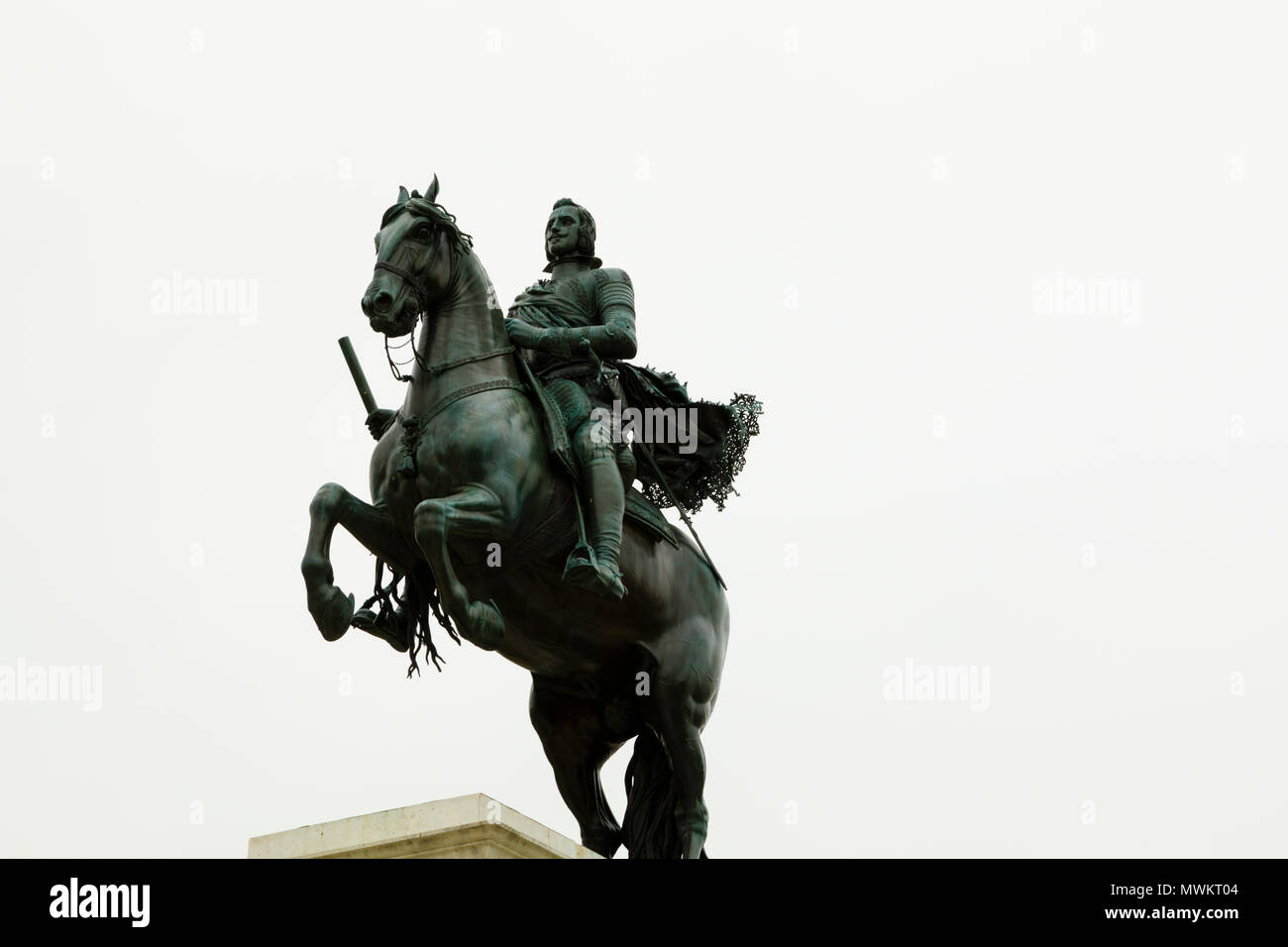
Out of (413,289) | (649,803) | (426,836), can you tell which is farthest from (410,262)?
(649,803)

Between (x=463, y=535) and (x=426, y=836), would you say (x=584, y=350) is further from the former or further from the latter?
(x=426, y=836)

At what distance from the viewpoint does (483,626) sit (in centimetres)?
1155

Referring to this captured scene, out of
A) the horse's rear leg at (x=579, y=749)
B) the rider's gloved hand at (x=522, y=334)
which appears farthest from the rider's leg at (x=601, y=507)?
the horse's rear leg at (x=579, y=749)

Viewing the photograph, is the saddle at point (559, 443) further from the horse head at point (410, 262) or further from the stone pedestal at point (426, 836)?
the stone pedestal at point (426, 836)

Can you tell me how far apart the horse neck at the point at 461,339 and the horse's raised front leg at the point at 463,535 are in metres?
0.76

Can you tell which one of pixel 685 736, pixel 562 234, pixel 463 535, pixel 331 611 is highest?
pixel 562 234

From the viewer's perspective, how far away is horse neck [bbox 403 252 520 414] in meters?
12.2

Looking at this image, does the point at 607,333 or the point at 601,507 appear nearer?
the point at 601,507

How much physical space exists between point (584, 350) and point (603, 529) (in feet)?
3.94

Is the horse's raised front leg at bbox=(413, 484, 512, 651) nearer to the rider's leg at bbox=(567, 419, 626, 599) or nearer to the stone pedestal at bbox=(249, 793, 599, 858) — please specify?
the rider's leg at bbox=(567, 419, 626, 599)

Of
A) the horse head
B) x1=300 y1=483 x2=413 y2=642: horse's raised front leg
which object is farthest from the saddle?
x1=300 y1=483 x2=413 y2=642: horse's raised front leg

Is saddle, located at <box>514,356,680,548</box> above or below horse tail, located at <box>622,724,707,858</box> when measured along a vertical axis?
above

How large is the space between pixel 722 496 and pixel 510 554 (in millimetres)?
2341
